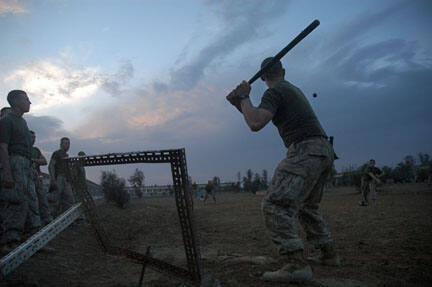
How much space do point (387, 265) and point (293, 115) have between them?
6.60ft

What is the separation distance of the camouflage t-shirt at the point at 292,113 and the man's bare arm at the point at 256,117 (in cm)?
14

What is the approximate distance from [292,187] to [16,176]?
3577 mm

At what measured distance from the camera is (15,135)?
12.3ft

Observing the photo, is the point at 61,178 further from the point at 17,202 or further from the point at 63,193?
the point at 17,202

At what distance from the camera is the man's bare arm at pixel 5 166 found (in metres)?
3.38

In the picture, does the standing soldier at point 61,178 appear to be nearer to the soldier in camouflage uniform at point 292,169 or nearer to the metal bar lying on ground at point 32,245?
the metal bar lying on ground at point 32,245

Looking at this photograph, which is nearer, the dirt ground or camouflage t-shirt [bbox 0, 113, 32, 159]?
the dirt ground

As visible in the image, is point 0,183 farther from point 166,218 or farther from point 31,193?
point 166,218

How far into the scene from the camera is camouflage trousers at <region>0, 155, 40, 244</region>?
3.46m

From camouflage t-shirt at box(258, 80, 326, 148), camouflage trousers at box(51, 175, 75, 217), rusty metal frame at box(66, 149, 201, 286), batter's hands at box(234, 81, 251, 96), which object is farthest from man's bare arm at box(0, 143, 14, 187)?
camouflage trousers at box(51, 175, 75, 217)

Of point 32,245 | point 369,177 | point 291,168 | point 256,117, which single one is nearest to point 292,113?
point 256,117

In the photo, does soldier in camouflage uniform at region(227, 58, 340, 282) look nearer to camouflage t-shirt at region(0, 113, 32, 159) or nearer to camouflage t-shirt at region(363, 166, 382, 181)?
camouflage t-shirt at region(0, 113, 32, 159)

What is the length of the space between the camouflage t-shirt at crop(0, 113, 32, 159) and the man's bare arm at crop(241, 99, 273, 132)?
3206 millimetres

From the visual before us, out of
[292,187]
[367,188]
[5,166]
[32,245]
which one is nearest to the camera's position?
[292,187]
